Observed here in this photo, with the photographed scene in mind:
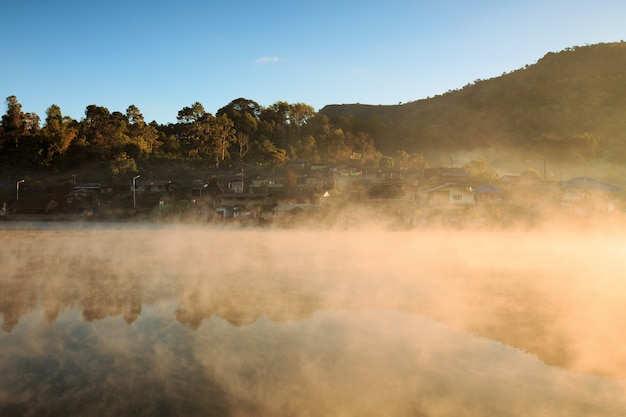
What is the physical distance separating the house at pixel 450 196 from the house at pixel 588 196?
684 centimetres

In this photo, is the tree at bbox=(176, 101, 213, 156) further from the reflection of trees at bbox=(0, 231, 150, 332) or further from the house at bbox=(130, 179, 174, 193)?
the reflection of trees at bbox=(0, 231, 150, 332)

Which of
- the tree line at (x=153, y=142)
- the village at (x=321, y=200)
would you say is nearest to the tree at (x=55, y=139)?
the tree line at (x=153, y=142)

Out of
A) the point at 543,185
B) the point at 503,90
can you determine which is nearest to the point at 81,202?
the point at 543,185

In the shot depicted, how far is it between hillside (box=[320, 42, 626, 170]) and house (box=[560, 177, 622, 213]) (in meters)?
19.0

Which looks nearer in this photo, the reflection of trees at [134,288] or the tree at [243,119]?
the reflection of trees at [134,288]

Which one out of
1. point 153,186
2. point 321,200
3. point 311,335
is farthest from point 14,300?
point 153,186

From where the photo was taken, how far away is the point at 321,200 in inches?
1199

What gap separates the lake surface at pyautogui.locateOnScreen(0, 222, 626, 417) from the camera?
5637mm

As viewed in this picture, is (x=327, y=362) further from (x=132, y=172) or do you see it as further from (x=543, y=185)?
(x=132, y=172)

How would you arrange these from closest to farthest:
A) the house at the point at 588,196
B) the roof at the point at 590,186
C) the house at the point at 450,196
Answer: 1. the house at the point at 450,196
2. the house at the point at 588,196
3. the roof at the point at 590,186

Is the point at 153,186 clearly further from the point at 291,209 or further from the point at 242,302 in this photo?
the point at 242,302

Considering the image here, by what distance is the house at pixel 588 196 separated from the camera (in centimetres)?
3031

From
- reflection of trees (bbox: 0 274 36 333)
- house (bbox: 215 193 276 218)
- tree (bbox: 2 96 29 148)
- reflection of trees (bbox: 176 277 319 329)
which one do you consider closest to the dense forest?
tree (bbox: 2 96 29 148)

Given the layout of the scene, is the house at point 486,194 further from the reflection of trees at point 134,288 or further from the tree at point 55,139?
the tree at point 55,139
